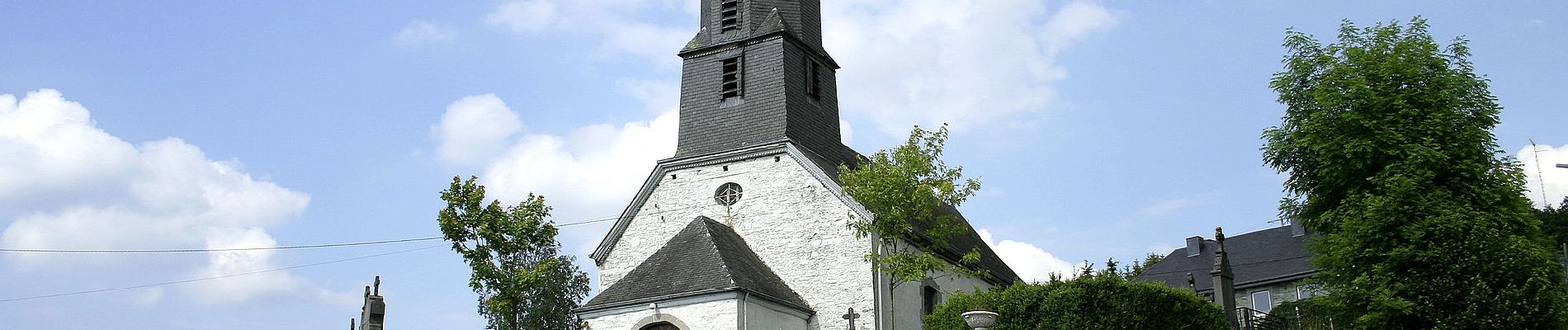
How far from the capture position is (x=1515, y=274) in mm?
21078

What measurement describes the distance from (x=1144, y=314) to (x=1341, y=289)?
15.1 ft

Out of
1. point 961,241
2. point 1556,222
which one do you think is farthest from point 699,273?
point 1556,222

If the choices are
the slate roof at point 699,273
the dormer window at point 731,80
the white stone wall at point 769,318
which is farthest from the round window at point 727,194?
the white stone wall at point 769,318

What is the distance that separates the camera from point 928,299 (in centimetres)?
3138

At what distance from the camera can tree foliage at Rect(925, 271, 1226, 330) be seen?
2064 centimetres

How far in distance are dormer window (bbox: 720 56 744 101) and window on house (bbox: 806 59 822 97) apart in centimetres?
188

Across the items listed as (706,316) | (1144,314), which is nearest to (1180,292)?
(1144,314)

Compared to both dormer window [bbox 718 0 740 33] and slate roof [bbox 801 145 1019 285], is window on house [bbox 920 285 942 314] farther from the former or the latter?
dormer window [bbox 718 0 740 33]

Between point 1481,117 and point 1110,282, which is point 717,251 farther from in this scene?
point 1481,117

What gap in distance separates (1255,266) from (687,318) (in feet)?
78.2

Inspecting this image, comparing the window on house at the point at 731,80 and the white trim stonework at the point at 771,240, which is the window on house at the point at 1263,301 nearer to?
the white trim stonework at the point at 771,240

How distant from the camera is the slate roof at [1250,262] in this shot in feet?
132

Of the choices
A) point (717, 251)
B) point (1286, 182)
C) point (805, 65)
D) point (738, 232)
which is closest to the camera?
point (1286, 182)

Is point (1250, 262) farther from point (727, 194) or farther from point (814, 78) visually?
point (727, 194)
